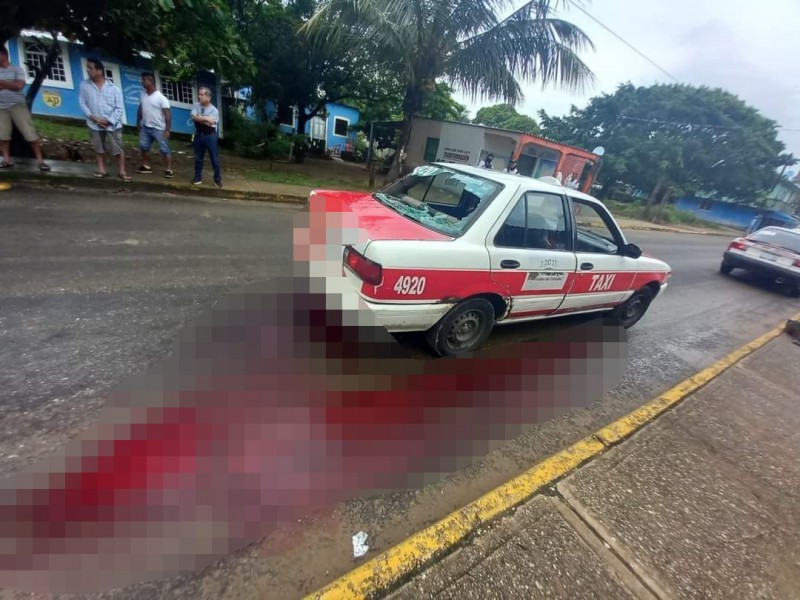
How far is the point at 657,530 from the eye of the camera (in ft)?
7.02

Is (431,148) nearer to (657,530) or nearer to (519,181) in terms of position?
(519,181)

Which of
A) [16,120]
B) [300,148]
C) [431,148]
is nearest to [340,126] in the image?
[431,148]

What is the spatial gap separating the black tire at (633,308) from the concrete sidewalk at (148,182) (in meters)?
7.07

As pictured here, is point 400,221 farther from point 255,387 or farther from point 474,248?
point 255,387

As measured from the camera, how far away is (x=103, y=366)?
2.54 meters

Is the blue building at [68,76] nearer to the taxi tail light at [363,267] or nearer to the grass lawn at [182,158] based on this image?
the grass lawn at [182,158]

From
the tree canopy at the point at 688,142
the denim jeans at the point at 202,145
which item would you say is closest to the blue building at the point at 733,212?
the tree canopy at the point at 688,142

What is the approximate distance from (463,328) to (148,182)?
22.7 feet

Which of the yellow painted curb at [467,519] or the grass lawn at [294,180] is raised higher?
the grass lawn at [294,180]

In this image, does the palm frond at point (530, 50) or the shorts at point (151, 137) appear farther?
the palm frond at point (530, 50)

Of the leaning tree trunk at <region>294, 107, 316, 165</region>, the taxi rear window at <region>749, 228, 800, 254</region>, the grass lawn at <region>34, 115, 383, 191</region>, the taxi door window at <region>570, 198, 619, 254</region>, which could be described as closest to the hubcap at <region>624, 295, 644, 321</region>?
the taxi door window at <region>570, 198, 619, 254</region>

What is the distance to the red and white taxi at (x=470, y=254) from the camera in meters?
2.65

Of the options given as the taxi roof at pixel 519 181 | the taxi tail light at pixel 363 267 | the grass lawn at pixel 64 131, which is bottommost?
the grass lawn at pixel 64 131

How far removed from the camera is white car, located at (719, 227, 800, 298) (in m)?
8.29
